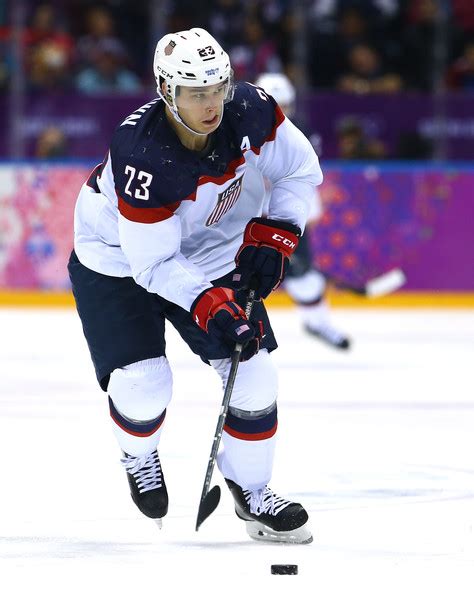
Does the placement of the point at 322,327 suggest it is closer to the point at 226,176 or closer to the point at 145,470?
the point at 145,470

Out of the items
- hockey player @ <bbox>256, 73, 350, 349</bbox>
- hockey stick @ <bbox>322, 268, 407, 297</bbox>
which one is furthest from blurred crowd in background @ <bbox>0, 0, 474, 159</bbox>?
hockey player @ <bbox>256, 73, 350, 349</bbox>

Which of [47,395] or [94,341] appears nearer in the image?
[94,341]

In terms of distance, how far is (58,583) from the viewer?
2.50 metres

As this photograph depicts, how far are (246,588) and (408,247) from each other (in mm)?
5516

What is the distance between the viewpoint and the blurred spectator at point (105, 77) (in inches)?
336

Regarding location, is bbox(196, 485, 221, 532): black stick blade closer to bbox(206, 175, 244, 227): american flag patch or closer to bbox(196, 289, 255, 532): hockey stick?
bbox(196, 289, 255, 532): hockey stick

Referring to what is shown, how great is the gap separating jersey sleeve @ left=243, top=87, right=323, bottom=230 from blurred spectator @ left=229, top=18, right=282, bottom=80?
5.60 meters

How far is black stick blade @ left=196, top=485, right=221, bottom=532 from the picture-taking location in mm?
2861

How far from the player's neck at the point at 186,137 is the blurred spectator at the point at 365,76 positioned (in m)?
5.93

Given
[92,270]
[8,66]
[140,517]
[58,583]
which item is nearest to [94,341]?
[92,270]

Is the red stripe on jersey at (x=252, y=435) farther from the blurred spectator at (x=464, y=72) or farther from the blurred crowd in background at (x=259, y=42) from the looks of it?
the blurred spectator at (x=464, y=72)

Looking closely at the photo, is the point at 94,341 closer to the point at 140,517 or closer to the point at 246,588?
the point at 140,517

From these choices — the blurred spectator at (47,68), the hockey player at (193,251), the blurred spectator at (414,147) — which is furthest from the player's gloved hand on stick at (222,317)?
the blurred spectator at (47,68)

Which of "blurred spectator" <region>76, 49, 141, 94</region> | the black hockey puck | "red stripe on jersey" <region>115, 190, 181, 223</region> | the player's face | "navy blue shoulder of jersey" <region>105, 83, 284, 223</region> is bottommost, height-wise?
"blurred spectator" <region>76, 49, 141, 94</region>
